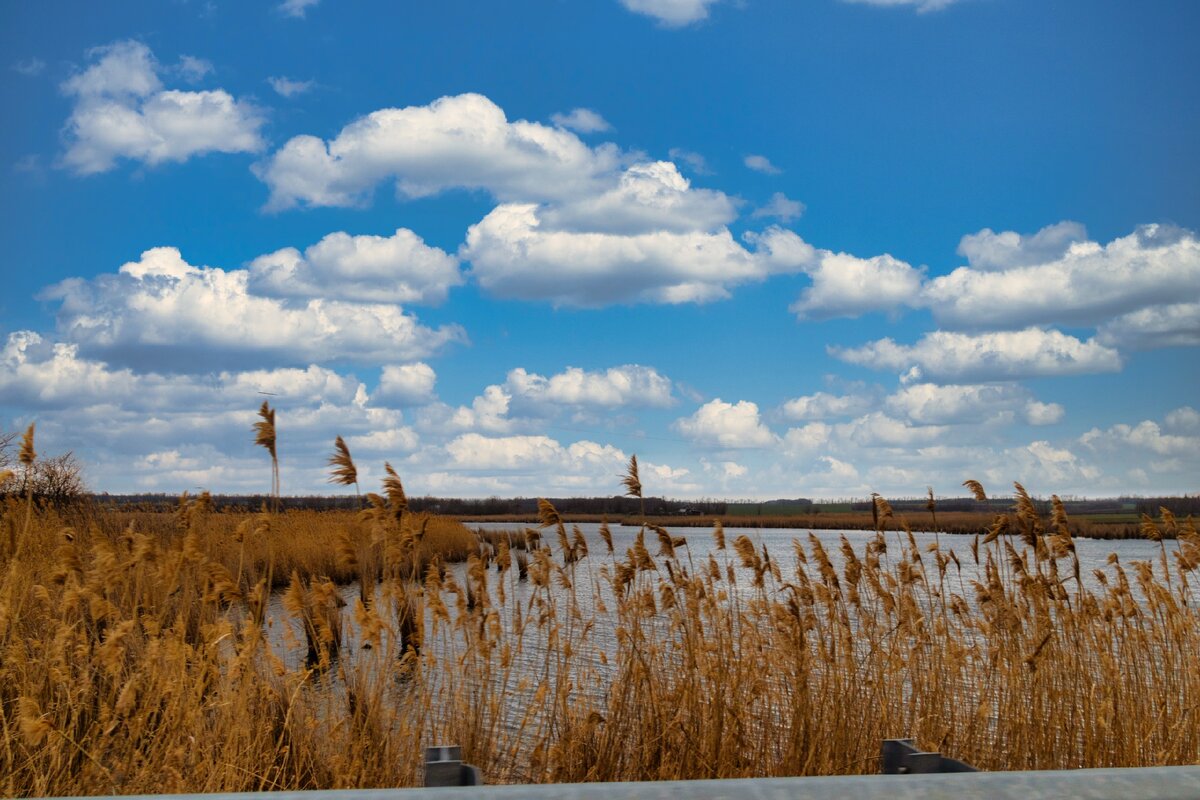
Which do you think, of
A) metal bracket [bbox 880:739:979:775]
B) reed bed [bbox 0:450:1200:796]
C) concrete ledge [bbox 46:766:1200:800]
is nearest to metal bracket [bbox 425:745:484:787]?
concrete ledge [bbox 46:766:1200:800]

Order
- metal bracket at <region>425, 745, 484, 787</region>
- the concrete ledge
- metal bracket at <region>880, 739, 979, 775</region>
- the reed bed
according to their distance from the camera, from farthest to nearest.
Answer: the reed bed
metal bracket at <region>880, 739, 979, 775</region>
metal bracket at <region>425, 745, 484, 787</region>
the concrete ledge

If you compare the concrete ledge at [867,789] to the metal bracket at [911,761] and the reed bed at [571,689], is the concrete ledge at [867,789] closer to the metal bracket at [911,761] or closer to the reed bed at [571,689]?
the metal bracket at [911,761]

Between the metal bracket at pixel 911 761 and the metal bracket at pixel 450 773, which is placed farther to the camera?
the metal bracket at pixel 911 761

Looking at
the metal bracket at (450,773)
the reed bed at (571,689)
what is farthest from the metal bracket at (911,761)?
the reed bed at (571,689)

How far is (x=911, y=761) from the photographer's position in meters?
2.77

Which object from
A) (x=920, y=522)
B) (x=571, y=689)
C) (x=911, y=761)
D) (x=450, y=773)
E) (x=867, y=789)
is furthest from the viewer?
(x=920, y=522)

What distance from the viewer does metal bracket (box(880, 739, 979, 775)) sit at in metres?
2.74

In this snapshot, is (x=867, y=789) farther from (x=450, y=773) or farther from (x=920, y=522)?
(x=920, y=522)

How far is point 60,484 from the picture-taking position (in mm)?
21375

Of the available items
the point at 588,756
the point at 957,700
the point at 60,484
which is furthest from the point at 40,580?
the point at 60,484

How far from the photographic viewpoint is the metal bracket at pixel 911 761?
2.74 metres

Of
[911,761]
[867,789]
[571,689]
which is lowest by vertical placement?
[571,689]

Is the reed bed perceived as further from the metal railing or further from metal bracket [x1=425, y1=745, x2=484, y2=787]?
the metal railing

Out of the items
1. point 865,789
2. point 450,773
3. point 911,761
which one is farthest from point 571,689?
point 865,789
